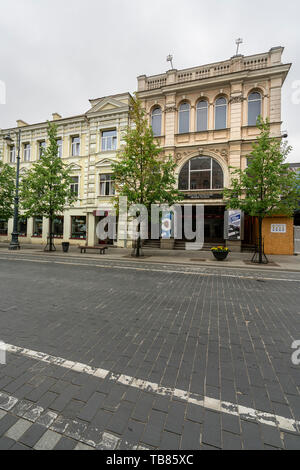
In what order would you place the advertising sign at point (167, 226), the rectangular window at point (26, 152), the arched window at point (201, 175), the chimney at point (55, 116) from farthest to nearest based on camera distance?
the rectangular window at point (26, 152) < the chimney at point (55, 116) < the advertising sign at point (167, 226) < the arched window at point (201, 175)

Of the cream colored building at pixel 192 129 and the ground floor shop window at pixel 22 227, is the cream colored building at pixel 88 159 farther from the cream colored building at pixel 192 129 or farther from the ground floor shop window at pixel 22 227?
the ground floor shop window at pixel 22 227

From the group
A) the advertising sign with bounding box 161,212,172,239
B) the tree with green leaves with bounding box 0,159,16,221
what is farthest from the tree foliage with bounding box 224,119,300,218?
the tree with green leaves with bounding box 0,159,16,221

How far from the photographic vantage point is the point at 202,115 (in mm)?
18328

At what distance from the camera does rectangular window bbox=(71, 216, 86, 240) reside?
21.6 m

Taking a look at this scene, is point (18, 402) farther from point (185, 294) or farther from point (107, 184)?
point (107, 184)

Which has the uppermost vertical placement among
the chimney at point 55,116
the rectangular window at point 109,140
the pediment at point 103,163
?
the chimney at point 55,116

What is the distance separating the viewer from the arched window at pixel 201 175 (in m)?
17.7

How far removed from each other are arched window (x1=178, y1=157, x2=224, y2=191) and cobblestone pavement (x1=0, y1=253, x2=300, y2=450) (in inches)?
551

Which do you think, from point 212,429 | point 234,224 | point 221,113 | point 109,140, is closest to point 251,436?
point 212,429

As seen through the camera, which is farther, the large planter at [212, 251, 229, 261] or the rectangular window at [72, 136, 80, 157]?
the rectangular window at [72, 136, 80, 157]

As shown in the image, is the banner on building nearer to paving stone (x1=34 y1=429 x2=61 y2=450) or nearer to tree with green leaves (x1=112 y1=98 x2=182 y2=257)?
tree with green leaves (x1=112 y1=98 x2=182 y2=257)

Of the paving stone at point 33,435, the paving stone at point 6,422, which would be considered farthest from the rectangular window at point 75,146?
the paving stone at point 33,435

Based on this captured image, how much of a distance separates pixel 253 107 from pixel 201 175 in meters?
6.71
